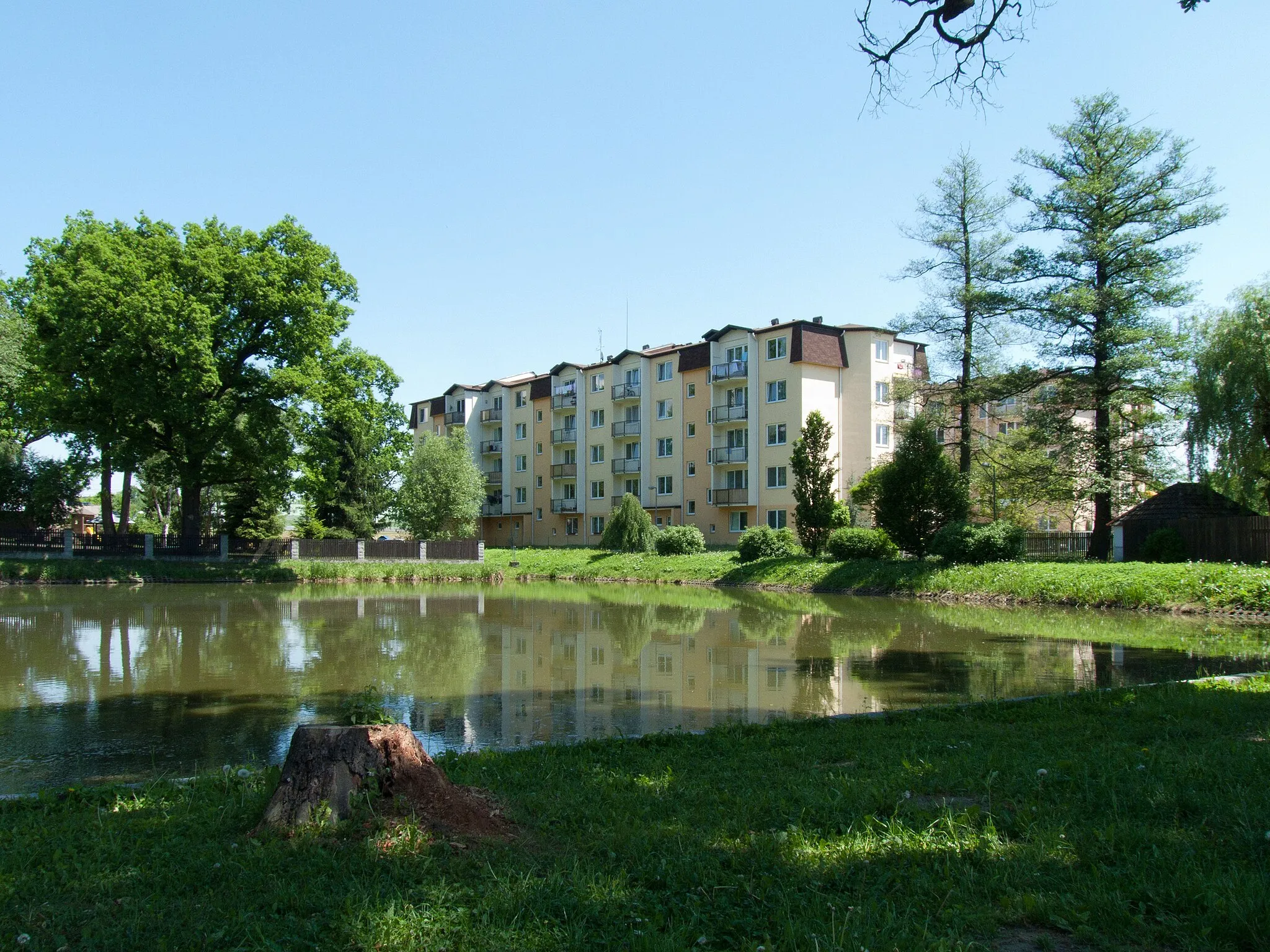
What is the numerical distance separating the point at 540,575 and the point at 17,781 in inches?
1492

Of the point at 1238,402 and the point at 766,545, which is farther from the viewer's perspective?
the point at 766,545

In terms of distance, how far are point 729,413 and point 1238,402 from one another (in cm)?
3127

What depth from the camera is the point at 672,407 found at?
5838cm

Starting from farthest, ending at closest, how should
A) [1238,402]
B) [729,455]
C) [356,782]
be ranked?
1. [729,455]
2. [1238,402]
3. [356,782]

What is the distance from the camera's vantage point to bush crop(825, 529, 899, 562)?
3400 cm

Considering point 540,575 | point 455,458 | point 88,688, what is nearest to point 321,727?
point 88,688

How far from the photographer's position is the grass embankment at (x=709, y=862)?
3.47m

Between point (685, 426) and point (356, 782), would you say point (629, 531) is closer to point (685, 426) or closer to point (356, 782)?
point (685, 426)

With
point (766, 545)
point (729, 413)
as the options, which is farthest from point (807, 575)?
point (729, 413)

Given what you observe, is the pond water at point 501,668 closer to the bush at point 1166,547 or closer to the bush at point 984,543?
the bush at point 984,543

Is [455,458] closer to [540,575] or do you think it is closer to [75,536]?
[540,575]

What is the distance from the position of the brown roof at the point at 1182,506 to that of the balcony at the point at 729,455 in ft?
76.0

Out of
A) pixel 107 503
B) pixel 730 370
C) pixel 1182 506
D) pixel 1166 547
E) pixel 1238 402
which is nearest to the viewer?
pixel 1238 402

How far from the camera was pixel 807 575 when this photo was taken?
3391 cm
